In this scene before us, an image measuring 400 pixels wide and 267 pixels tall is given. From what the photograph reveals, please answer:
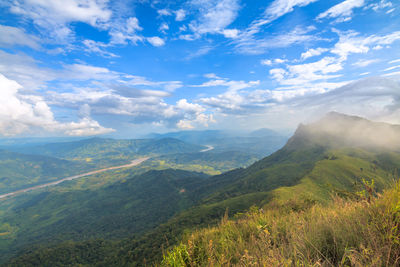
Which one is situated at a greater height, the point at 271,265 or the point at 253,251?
the point at 271,265

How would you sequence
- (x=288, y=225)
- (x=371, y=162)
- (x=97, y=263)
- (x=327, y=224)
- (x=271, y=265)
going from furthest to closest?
(x=371, y=162)
(x=97, y=263)
(x=288, y=225)
(x=327, y=224)
(x=271, y=265)

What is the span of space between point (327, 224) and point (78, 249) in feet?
543

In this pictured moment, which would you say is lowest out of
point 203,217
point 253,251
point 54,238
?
point 54,238

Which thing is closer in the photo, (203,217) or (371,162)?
(203,217)

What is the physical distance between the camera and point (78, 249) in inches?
4690

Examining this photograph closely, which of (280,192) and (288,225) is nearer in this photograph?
(288,225)

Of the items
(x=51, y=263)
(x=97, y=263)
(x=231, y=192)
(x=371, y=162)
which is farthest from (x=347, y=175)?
(x=51, y=263)

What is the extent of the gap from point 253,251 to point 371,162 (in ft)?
757

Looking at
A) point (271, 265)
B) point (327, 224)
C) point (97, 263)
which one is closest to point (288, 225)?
point (327, 224)

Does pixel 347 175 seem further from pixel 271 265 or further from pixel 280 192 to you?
pixel 271 265

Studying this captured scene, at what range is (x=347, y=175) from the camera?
411 feet

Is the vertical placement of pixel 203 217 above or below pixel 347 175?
below

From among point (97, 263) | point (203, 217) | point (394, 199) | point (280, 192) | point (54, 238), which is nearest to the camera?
point (394, 199)

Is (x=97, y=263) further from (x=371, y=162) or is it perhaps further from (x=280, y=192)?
(x=371, y=162)
